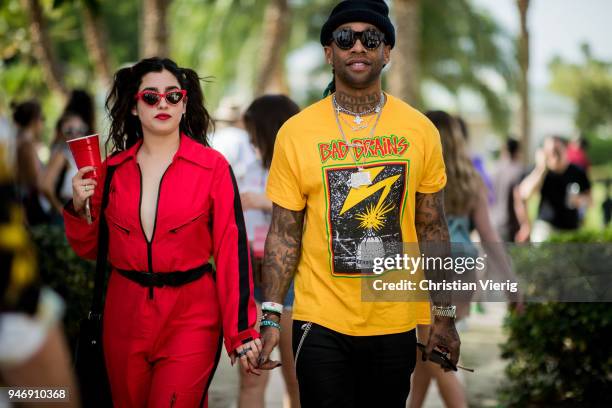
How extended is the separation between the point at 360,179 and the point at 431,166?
0.35 metres

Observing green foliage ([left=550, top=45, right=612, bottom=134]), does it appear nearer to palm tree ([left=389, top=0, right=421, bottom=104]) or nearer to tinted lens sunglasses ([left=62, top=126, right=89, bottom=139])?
palm tree ([left=389, top=0, right=421, bottom=104])

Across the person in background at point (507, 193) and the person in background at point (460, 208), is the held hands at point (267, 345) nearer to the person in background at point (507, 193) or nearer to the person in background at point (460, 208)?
the person in background at point (460, 208)

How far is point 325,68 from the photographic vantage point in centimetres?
4138

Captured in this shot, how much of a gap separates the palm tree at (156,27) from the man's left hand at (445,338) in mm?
9585

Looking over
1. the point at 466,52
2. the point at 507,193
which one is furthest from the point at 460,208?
the point at 466,52

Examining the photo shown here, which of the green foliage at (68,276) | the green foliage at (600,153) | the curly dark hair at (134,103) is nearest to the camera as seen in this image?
the curly dark hair at (134,103)

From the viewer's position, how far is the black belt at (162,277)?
411cm

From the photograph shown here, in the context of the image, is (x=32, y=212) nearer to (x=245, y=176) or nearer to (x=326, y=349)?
(x=245, y=176)

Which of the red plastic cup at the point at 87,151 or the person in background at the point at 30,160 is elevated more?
the person in background at the point at 30,160

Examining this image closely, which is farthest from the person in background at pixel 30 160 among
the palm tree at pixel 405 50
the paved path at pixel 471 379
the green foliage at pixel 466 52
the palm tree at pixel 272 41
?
the green foliage at pixel 466 52

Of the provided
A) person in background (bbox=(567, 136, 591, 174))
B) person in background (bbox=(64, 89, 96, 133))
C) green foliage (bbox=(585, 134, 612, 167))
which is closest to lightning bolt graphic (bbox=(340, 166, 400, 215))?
person in background (bbox=(64, 89, 96, 133))

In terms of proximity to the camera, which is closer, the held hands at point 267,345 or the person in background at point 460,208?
the held hands at point 267,345

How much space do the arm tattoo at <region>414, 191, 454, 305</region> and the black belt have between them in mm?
1004

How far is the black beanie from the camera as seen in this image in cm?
400
